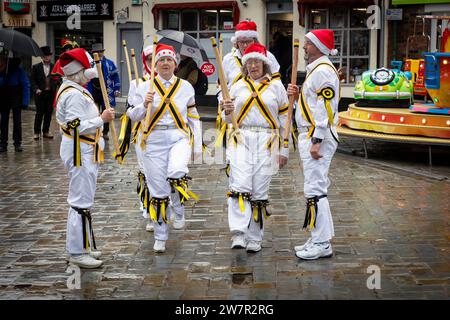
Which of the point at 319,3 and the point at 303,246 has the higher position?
the point at 319,3

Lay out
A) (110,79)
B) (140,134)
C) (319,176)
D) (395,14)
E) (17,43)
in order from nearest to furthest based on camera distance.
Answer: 1. (319,176)
2. (140,134)
3. (17,43)
4. (110,79)
5. (395,14)

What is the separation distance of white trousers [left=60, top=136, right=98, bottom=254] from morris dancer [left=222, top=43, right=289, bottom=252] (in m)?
1.32

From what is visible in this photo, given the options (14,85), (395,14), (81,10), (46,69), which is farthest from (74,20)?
(14,85)

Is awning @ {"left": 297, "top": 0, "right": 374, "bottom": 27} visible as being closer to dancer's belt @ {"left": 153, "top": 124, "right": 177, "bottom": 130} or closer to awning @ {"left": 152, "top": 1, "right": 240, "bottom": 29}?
awning @ {"left": 152, "top": 1, "right": 240, "bottom": 29}

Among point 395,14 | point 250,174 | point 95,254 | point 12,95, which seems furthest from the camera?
point 395,14

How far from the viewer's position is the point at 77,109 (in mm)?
6898

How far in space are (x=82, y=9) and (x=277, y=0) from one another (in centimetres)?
707

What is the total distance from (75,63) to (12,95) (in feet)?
26.9

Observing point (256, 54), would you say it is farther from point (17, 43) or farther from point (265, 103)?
point (17, 43)

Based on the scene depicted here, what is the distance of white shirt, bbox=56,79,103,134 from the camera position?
688 cm

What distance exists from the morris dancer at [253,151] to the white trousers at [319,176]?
435mm

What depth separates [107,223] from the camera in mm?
8852

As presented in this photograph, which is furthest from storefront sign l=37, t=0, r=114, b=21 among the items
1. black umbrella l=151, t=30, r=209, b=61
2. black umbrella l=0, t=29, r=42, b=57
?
black umbrella l=151, t=30, r=209, b=61

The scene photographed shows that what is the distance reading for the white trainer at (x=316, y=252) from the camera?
718 centimetres
